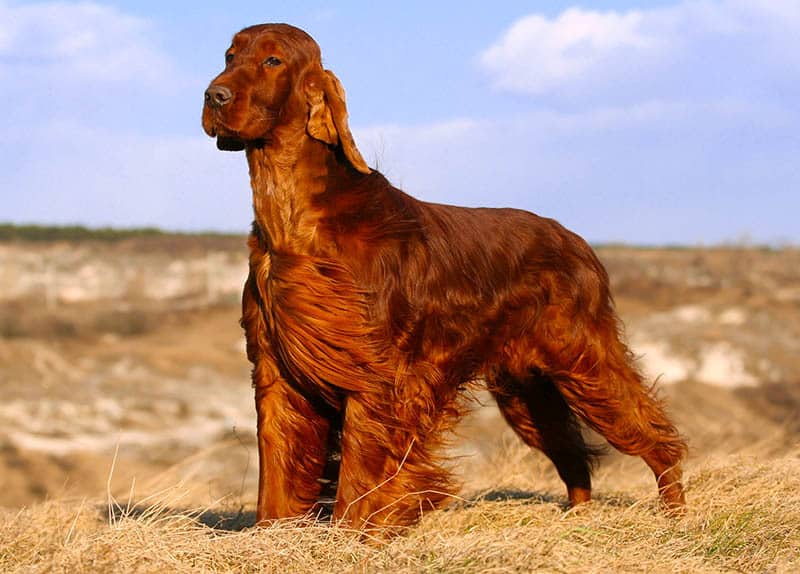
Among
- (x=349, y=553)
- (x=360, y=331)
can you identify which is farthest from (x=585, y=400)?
(x=349, y=553)

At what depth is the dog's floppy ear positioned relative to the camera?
13.6 ft

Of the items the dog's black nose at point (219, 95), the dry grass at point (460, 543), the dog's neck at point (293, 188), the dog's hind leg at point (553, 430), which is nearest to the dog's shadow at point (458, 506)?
the dog's hind leg at point (553, 430)

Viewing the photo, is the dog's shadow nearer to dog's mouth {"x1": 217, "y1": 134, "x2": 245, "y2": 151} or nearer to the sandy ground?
dog's mouth {"x1": 217, "y1": 134, "x2": 245, "y2": 151}

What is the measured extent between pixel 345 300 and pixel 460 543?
97 cm

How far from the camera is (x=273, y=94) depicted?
4.04 m

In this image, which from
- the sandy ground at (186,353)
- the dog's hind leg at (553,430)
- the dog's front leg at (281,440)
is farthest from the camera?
the sandy ground at (186,353)

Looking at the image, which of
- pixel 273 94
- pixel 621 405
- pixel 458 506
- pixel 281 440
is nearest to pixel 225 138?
pixel 273 94

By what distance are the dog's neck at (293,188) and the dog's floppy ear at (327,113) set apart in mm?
45

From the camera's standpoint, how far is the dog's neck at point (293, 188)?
4148mm

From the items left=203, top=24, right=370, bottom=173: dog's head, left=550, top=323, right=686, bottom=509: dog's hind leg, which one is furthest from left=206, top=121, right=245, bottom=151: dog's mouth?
left=550, top=323, right=686, bottom=509: dog's hind leg

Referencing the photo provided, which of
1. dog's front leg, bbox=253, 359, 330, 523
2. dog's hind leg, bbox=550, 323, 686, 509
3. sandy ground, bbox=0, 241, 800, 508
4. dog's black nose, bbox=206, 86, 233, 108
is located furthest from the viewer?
sandy ground, bbox=0, 241, 800, 508

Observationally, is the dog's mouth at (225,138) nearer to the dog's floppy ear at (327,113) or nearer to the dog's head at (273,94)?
the dog's head at (273,94)

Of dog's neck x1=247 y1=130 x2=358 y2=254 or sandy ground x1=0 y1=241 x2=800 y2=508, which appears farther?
sandy ground x1=0 y1=241 x2=800 y2=508

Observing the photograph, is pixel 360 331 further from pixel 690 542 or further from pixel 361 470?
pixel 690 542
